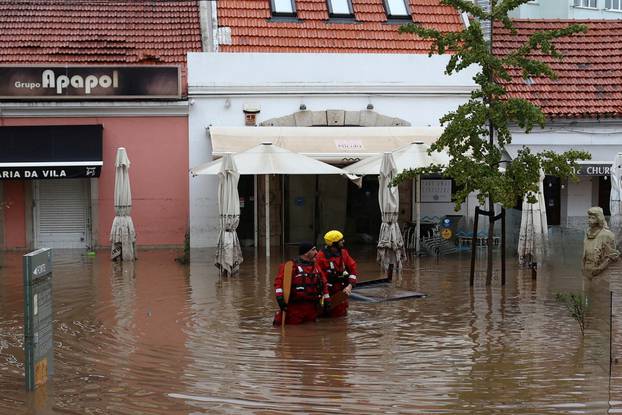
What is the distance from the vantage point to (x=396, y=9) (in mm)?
27359

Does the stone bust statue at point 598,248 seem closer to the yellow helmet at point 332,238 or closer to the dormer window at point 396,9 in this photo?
the yellow helmet at point 332,238

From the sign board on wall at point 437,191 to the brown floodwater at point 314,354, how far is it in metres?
7.81

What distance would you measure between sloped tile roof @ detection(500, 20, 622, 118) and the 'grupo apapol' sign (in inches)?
361

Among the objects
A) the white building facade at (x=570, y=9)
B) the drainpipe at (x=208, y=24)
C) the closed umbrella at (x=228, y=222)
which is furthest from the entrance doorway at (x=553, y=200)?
the white building facade at (x=570, y=9)

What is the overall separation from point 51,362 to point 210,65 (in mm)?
15516

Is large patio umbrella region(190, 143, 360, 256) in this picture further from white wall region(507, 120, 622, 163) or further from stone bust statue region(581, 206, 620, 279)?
stone bust statue region(581, 206, 620, 279)

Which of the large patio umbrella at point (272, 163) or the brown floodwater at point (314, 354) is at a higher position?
the large patio umbrella at point (272, 163)

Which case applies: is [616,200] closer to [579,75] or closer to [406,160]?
[406,160]

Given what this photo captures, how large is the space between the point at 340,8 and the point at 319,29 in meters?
1.13

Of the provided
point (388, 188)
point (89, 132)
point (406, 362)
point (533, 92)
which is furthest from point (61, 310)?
point (533, 92)

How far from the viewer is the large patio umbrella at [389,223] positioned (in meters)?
20.4

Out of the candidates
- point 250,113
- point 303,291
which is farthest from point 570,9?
point 303,291

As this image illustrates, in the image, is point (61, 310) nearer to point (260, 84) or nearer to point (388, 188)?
point (388, 188)

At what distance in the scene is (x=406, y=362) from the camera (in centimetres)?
1102
